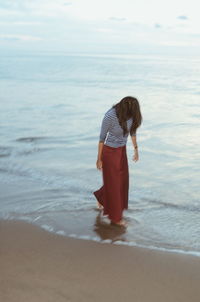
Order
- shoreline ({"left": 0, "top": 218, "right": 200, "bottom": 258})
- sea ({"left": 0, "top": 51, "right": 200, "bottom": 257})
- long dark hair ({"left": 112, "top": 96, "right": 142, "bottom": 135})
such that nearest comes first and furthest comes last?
shoreline ({"left": 0, "top": 218, "right": 200, "bottom": 258}) < long dark hair ({"left": 112, "top": 96, "right": 142, "bottom": 135}) < sea ({"left": 0, "top": 51, "right": 200, "bottom": 257})

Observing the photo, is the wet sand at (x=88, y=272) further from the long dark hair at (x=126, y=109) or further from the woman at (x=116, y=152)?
the long dark hair at (x=126, y=109)

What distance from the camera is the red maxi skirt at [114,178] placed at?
5703mm

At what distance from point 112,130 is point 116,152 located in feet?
0.96

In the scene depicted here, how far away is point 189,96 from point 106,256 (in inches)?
822

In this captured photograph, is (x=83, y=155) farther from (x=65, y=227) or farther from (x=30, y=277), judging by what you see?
(x=30, y=277)

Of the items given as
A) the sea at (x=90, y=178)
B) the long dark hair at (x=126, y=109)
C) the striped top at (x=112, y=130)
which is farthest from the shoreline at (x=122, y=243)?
the long dark hair at (x=126, y=109)

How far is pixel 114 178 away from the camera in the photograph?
5.73m

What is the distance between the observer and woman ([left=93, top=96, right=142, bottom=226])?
546cm

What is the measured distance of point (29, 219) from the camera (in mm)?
5855

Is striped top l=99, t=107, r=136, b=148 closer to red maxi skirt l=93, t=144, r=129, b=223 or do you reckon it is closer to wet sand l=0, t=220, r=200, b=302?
red maxi skirt l=93, t=144, r=129, b=223

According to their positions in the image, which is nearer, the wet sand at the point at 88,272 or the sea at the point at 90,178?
the wet sand at the point at 88,272

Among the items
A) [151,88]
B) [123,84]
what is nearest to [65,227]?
[151,88]

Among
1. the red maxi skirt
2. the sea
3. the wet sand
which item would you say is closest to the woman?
the red maxi skirt

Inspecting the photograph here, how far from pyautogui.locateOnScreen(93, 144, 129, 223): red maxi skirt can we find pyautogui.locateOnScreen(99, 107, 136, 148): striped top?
7cm
